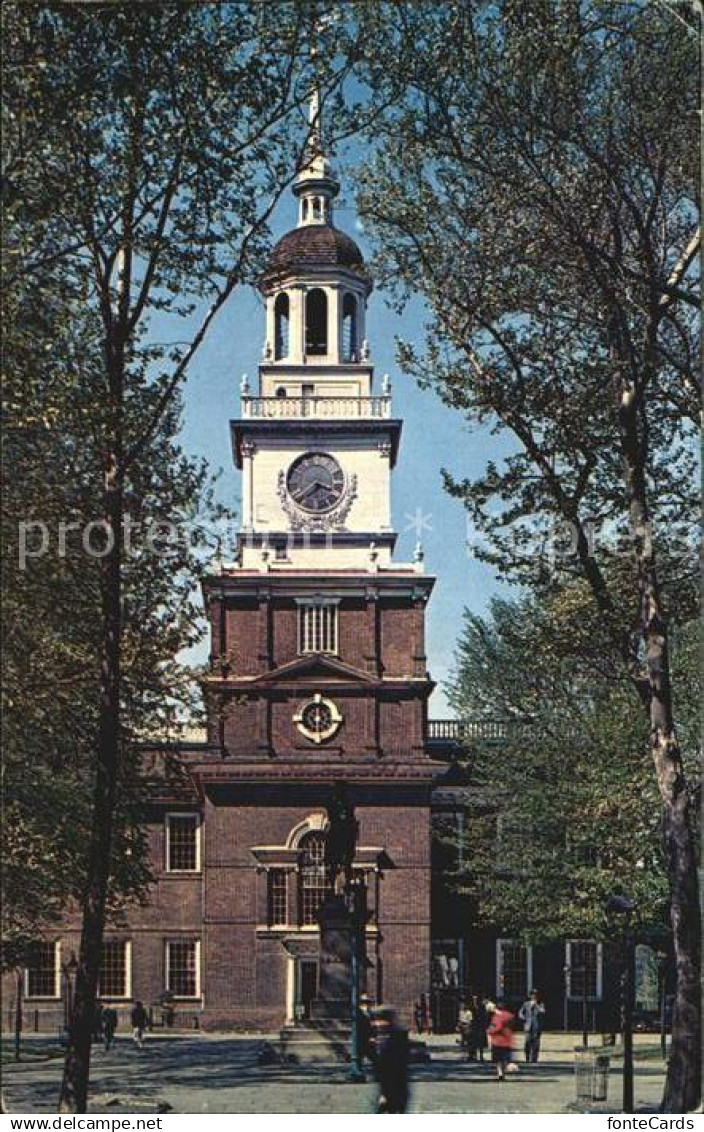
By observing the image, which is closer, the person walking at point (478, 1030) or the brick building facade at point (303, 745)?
the person walking at point (478, 1030)

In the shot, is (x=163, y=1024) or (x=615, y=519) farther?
(x=615, y=519)

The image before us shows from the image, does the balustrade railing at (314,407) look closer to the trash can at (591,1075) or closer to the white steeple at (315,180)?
the white steeple at (315,180)

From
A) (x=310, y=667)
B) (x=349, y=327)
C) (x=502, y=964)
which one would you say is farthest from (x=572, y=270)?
(x=502, y=964)

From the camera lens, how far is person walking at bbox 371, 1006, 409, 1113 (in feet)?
29.3

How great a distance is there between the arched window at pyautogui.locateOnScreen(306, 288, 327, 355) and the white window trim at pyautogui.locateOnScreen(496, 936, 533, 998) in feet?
13.1

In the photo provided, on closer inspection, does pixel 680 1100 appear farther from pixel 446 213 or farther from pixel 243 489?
pixel 446 213

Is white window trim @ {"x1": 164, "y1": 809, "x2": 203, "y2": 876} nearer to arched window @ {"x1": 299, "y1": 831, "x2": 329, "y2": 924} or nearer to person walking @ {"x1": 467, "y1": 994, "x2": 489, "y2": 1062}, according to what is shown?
arched window @ {"x1": 299, "y1": 831, "x2": 329, "y2": 924}

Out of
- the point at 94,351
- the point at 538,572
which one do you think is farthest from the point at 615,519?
the point at 94,351

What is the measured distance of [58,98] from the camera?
31.5ft

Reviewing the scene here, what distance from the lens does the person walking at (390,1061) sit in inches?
352

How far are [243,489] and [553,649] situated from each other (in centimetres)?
278

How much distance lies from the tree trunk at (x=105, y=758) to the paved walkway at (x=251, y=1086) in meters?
0.42

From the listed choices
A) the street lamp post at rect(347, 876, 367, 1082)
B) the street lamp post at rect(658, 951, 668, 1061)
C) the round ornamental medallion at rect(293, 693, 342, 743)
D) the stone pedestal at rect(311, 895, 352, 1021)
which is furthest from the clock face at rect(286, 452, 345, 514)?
the street lamp post at rect(658, 951, 668, 1061)

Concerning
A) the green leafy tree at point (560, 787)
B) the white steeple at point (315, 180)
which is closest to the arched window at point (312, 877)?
the green leafy tree at point (560, 787)
